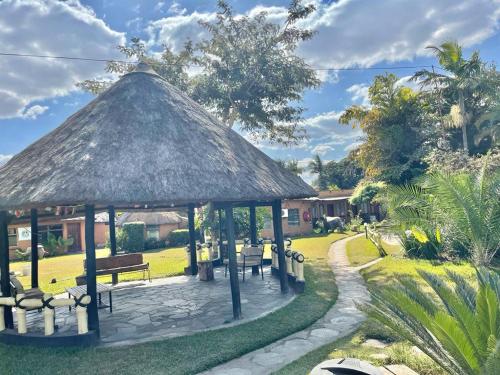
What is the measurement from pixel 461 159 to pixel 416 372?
1433cm

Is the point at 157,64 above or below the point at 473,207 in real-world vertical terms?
above

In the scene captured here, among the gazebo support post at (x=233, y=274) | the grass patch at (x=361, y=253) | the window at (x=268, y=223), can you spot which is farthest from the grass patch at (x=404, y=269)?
the window at (x=268, y=223)

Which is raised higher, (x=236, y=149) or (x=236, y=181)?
(x=236, y=149)

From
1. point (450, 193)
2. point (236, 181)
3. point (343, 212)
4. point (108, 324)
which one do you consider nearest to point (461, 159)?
point (450, 193)

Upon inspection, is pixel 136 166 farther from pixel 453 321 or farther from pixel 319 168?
pixel 319 168

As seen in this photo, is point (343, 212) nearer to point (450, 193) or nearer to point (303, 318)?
point (450, 193)

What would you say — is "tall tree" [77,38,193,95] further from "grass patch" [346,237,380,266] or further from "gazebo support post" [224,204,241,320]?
"gazebo support post" [224,204,241,320]

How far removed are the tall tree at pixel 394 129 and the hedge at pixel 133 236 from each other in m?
18.7

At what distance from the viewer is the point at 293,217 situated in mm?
29734

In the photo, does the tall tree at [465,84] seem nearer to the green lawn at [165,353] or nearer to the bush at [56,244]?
the green lawn at [165,353]

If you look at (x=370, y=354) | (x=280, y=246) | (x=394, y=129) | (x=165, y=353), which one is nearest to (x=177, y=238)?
(x=394, y=129)

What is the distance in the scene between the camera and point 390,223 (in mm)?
15133

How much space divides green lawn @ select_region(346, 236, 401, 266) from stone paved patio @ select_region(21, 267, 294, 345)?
16.8 feet

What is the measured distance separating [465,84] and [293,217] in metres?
16.0
